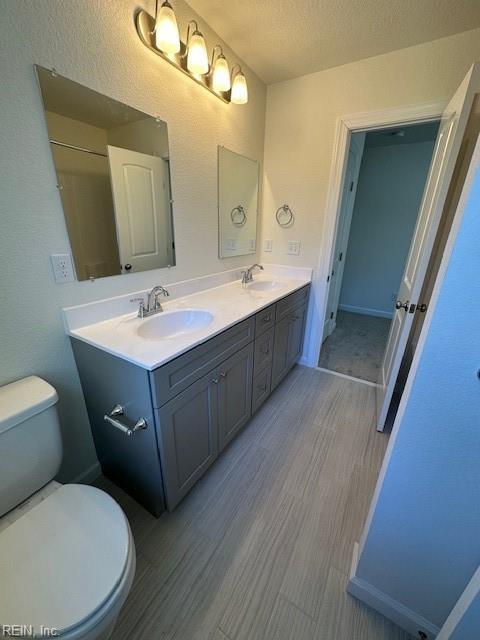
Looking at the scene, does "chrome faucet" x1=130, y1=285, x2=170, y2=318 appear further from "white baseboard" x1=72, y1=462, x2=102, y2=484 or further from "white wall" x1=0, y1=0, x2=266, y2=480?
"white baseboard" x1=72, y1=462, x2=102, y2=484

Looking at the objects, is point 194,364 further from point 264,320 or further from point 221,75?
point 221,75

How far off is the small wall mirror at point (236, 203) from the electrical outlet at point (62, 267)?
3.45ft

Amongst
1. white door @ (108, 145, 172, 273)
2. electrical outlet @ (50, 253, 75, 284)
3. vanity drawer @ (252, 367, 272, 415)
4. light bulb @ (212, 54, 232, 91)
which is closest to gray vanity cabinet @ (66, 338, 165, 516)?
electrical outlet @ (50, 253, 75, 284)

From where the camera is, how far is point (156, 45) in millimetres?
1191

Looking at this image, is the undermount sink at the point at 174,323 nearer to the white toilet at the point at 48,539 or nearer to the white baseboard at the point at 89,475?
the white toilet at the point at 48,539

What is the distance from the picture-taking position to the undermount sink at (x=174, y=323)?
4.37ft

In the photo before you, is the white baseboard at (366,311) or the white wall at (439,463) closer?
the white wall at (439,463)

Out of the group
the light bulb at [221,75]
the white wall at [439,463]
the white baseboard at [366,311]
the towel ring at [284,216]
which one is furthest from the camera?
the white baseboard at [366,311]

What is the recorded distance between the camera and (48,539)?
0.77 metres

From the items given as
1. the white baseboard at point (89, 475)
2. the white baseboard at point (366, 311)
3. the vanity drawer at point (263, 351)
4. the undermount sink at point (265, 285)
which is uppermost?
the undermount sink at point (265, 285)

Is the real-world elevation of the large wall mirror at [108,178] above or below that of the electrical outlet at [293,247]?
above

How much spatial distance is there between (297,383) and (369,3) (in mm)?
A: 2365

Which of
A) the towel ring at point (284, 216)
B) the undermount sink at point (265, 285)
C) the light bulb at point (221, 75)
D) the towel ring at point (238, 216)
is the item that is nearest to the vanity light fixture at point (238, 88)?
the light bulb at point (221, 75)

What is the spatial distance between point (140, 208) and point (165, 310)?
21.6 inches
